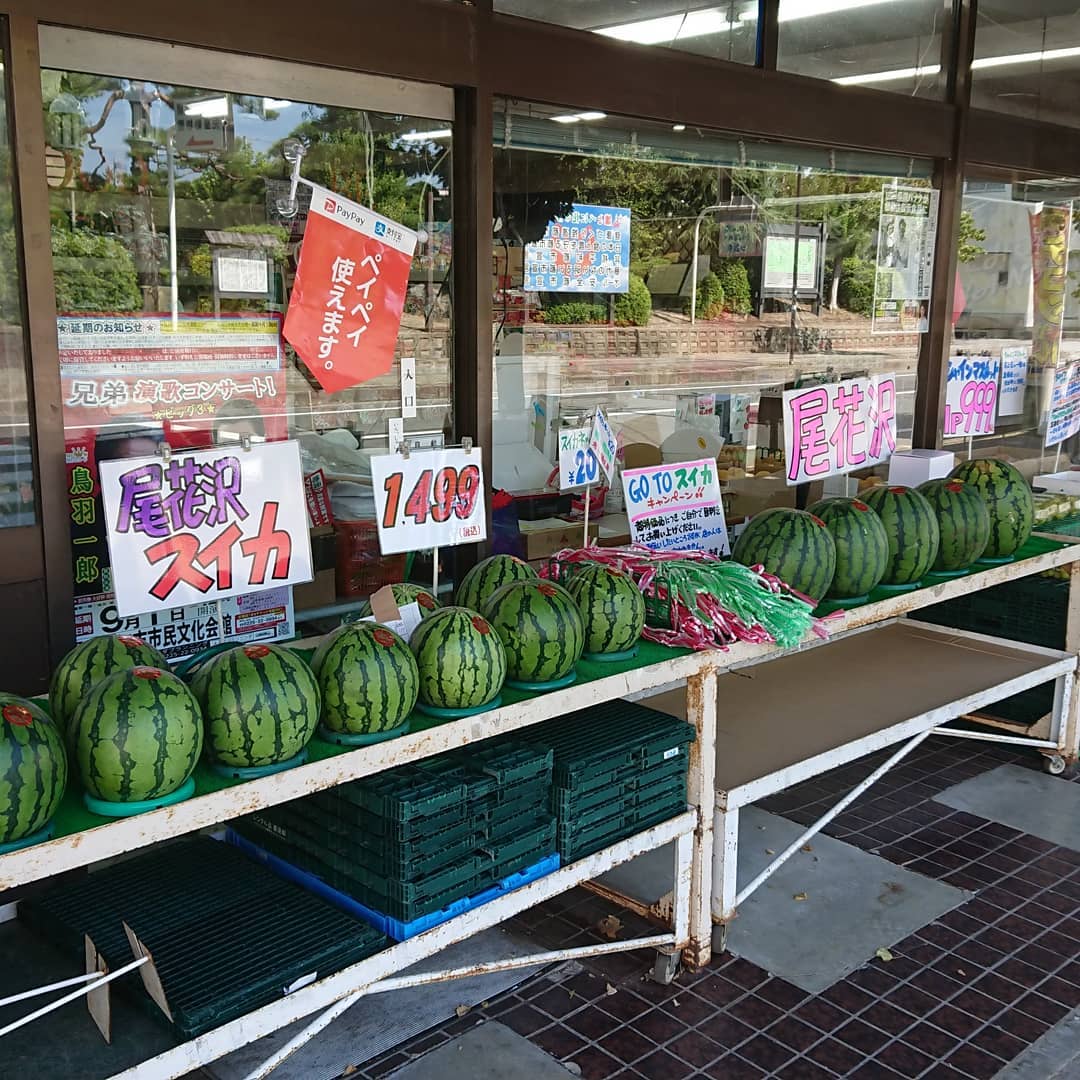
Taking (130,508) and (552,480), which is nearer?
(130,508)

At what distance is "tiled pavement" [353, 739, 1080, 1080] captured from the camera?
3.54 m

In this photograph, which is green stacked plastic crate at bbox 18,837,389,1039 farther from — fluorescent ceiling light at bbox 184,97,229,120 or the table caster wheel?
the table caster wheel

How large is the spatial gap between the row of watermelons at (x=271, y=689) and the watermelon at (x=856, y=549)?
1.05m

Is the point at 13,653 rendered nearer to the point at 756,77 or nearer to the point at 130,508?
the point at 130,508

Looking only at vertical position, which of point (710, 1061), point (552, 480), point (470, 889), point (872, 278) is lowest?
point (710, 1061)

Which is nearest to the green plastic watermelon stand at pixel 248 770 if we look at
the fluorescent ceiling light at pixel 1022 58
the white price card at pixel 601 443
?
the white price card at pixel 601 443

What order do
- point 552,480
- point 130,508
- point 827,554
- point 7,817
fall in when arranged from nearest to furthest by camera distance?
point 7,817
point 130,508
point 827,554
point 552,480

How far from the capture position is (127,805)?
2.69 meters

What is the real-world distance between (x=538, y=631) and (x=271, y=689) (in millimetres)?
870

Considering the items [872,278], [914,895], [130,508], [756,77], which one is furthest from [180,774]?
[872,278]

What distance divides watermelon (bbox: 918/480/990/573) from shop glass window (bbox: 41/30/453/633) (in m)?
2.16

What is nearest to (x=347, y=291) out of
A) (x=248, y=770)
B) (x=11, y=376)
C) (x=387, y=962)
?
(x=11, y=376)

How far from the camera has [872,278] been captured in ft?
22.0

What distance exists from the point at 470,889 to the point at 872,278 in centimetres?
474
